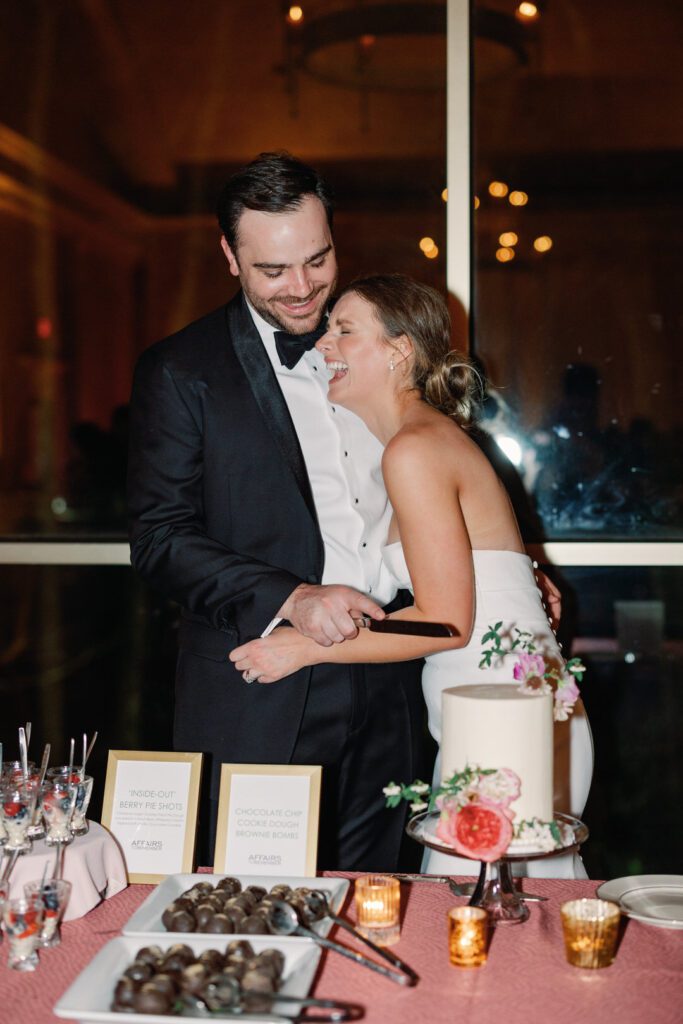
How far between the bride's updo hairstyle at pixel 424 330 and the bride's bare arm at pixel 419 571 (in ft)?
0.91

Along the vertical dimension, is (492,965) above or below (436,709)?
below

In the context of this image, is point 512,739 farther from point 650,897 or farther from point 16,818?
point 16,818

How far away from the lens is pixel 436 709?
8.05 ft

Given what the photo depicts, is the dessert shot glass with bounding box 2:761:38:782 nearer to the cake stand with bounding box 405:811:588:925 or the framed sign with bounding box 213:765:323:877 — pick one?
the framed sign with bounding box 213:765:323:877

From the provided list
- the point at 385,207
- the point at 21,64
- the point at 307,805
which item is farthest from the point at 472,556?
the point at 21,64

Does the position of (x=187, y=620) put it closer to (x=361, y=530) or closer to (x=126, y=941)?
(x=361, y=530)

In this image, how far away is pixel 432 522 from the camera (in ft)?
7.34

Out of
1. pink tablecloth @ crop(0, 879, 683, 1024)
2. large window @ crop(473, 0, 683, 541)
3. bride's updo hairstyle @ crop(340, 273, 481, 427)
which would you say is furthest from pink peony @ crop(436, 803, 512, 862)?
large window @ crop(473, 0, 683, 541)

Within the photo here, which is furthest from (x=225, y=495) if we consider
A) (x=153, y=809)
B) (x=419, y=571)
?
(x=153, y=809)

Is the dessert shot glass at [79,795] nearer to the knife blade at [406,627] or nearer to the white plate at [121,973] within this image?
the white plate at [121,973]

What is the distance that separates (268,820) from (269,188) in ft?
4.51

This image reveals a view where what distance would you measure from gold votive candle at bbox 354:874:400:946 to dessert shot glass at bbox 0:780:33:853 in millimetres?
569

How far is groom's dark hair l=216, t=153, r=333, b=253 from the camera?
2418 millimetres

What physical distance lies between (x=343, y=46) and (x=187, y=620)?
2.62 metres
